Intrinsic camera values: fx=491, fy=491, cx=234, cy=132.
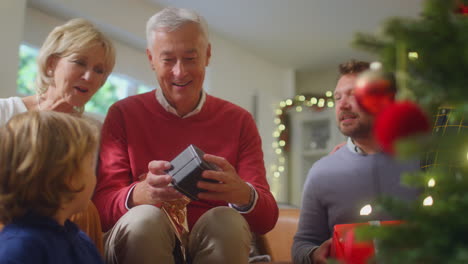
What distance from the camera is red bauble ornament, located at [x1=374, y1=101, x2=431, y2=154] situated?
43 cm

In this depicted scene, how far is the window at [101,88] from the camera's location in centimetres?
306

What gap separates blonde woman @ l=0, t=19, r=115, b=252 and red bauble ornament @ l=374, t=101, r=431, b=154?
1.28m

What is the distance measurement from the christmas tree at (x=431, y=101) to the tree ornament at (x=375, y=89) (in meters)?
0.01

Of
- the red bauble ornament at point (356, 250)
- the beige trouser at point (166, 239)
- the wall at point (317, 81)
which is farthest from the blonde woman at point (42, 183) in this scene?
the wall at point (317, 81)

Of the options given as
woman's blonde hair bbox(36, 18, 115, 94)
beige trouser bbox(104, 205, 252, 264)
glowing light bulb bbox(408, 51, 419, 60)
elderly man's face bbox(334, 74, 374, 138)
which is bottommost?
Result: beige trouser bbox(104, 205, 252, 264)

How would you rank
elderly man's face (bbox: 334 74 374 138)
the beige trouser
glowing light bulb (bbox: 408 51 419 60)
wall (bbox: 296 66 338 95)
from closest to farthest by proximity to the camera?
glowing light bulb (bbox: 408 51 419 60)
the beige trouser
elderly man's face (bbox: 334 74 374 138)
wall (bbox: 296 66 338 95)

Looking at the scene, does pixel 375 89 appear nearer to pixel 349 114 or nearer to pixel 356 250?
pixel 356 250

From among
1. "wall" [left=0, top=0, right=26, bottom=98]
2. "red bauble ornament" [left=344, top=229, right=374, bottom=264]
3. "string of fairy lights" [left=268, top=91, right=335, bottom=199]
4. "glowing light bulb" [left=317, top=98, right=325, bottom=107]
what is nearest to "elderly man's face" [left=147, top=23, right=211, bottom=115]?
"red bauble ornament" [left=344, top=229, right=374, bottom=264]

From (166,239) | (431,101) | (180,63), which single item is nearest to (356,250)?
(166,239)

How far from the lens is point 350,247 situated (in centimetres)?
101

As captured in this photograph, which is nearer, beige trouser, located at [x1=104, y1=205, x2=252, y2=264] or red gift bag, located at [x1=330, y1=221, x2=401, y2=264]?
red gift bag, located at [x1=330, y1=221, x2=401, y2=264]

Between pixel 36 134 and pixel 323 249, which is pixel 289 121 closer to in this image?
pixel 323 249

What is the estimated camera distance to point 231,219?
1.16 meters

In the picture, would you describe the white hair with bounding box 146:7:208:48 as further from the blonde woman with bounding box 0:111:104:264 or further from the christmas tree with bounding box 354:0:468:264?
the christmas tree with bounding box 354:0:468:264
